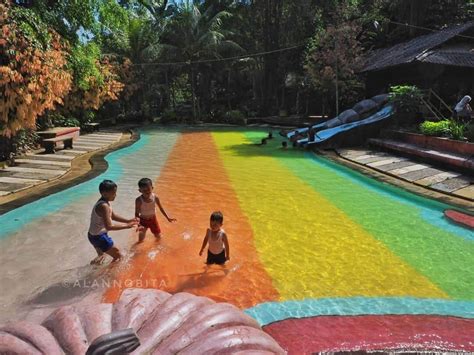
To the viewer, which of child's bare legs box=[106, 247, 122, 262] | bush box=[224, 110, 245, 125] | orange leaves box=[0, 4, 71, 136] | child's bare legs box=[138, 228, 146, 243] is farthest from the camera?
bush box=[224, 110, 245, 125]

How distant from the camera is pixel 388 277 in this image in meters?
6.15

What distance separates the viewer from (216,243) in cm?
606

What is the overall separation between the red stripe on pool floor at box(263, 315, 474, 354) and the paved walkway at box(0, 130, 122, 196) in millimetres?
8003

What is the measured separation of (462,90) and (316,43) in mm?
9282

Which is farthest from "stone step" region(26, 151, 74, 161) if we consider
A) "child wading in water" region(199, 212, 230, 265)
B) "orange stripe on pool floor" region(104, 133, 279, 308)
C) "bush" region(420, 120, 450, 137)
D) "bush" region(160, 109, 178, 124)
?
"bush" region(160, 109, 178, 124)

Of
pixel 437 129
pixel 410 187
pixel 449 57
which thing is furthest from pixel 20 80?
pixel 449 57

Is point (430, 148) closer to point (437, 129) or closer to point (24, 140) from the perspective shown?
point (437, 129)

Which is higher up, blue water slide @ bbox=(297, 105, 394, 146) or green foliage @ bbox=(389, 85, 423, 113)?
green foliage @ bbox=(389, 85, 423, 113)

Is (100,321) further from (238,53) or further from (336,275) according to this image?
(238,53)

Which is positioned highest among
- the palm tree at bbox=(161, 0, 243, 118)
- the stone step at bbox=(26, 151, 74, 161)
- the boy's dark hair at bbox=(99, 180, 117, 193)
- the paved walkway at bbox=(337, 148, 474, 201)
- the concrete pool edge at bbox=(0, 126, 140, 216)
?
the palm tree at bbox=(161, 0, 243, 118)

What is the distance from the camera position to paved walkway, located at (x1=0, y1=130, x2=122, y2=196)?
10.5 m

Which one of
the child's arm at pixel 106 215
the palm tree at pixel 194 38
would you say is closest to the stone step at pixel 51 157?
the child's arm at pixel 106 215

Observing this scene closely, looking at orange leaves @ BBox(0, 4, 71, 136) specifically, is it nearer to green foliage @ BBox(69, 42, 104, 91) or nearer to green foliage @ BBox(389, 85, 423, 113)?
green foliage @ BBox(69, 42, 104, 91)

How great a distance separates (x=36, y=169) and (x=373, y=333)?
1122 centimetres
